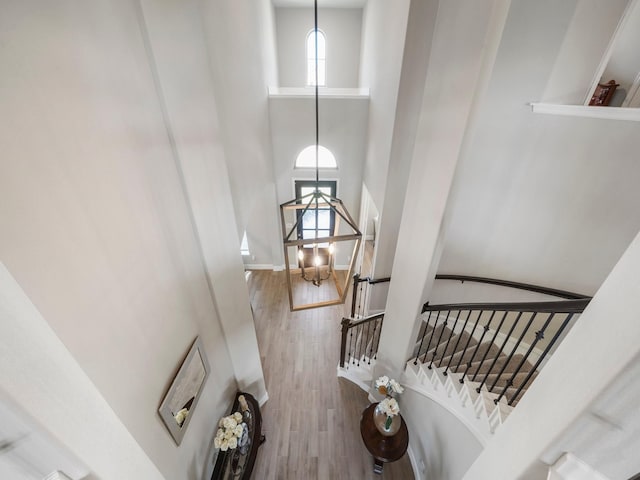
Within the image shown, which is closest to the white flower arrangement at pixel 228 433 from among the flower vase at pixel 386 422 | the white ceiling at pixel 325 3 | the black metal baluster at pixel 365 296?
the flower vase at pixel 386 422

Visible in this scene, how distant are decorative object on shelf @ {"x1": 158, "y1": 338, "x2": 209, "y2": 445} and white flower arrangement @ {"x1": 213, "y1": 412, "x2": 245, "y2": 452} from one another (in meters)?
0.55

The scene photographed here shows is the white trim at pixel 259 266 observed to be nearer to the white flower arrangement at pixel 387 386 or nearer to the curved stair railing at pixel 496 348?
the curved stair railing at pixel 496 348

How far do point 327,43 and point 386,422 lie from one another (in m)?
7.28

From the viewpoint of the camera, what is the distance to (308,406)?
12.6 feet

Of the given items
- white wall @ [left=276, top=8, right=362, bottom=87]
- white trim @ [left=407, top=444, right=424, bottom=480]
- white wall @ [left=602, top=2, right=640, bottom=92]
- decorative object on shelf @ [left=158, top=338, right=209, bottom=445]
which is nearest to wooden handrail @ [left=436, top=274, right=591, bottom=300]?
white wall @ [left=602, top=2, right=640, bottom=92]

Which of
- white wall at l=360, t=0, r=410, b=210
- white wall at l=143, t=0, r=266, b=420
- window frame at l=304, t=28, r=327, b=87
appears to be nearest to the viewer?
white wall at l=143, t=0, r=266, b=420

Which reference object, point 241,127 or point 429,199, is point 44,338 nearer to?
point 429,199

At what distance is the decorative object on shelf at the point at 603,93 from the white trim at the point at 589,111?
0.47 feet

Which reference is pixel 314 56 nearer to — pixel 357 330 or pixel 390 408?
pixel 357 330

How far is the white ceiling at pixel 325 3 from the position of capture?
5.42 meters

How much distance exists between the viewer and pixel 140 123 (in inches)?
61.6

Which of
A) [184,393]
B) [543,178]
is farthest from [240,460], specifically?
[543,178]

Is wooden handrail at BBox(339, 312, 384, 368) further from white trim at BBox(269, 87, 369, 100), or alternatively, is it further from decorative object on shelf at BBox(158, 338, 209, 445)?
white trim at BBox(269, 87, 369, 100)

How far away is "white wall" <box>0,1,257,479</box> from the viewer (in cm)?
99
